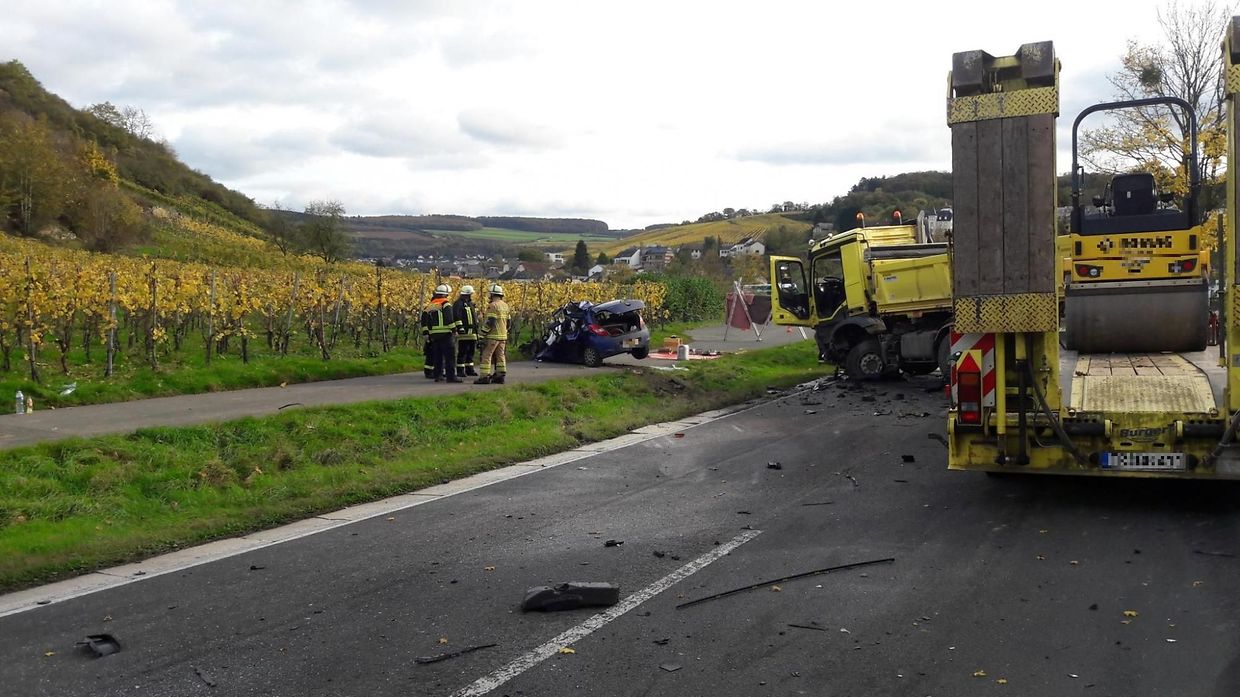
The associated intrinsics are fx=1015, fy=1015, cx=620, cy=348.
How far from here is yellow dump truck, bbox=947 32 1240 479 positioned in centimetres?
781

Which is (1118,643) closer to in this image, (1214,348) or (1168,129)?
(1214,348)

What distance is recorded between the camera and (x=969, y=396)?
27.8 feet

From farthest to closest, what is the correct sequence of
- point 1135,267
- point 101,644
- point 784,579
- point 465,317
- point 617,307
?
point 617,307 → point 465,317 → point 1135,267 → point 784,579 → point 101,644

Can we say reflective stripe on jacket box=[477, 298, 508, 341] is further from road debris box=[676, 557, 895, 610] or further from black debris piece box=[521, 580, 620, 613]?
black debris piece box=[521, 580, 620, 613]

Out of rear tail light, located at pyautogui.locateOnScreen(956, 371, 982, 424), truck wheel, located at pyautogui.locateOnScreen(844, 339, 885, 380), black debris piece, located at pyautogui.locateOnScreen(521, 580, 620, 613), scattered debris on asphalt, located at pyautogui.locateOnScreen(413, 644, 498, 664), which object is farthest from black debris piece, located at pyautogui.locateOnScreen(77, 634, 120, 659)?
truck wheel, located at pyautogui.locateOnScreen(844, 339, 885, 380)

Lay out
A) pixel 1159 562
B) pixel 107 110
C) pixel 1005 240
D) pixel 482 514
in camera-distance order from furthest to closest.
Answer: pixel 107 110 < pixel 482 514 < pixel 1005 240 < pixel 1159 562

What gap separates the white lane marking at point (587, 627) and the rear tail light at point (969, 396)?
233 centimetres

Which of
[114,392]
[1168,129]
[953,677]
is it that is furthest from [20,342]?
[1168,129]

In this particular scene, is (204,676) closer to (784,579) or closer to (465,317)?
(784,579)

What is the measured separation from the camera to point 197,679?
4.86 meters

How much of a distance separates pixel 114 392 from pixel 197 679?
1032 cm

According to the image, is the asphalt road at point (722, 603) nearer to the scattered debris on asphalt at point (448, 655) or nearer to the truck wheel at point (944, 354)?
the scattered debris on asphalt at point (448, 655)

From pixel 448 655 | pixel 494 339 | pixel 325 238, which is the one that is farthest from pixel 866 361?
pixel 325 238

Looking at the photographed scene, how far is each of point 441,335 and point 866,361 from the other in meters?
8.22
